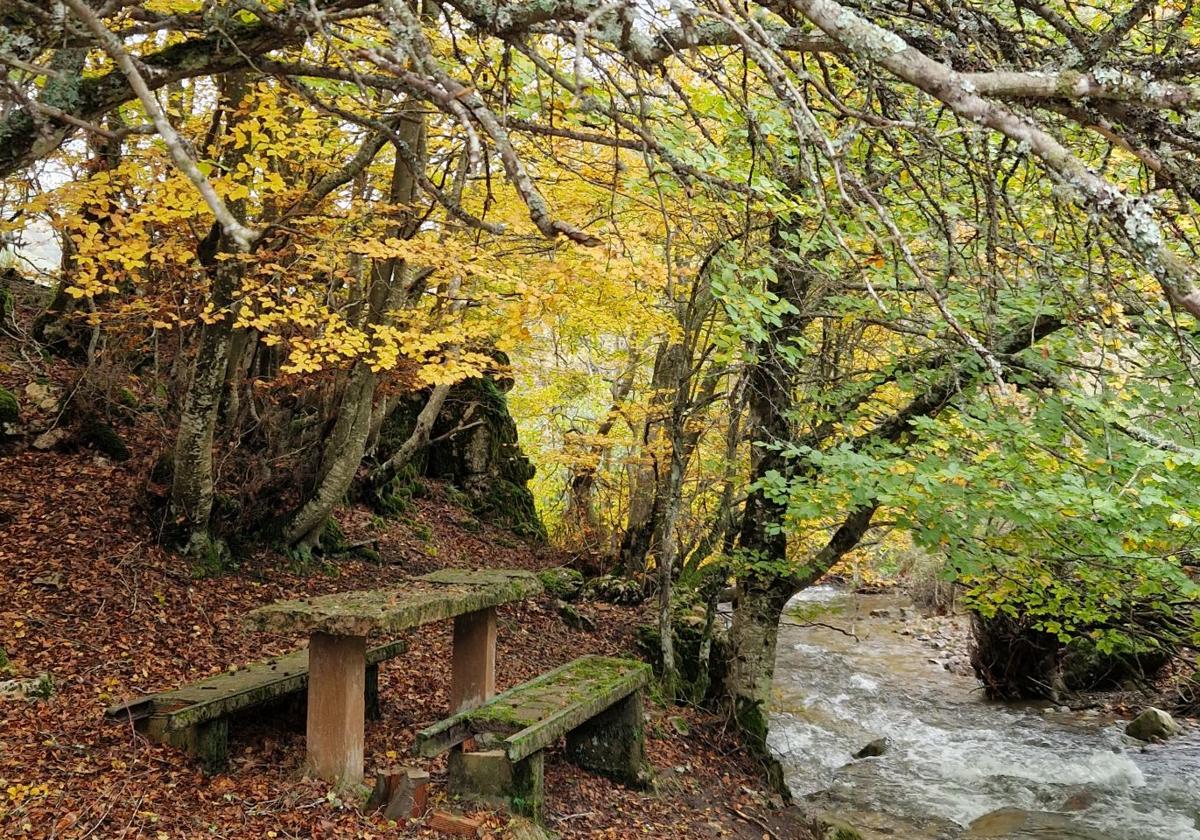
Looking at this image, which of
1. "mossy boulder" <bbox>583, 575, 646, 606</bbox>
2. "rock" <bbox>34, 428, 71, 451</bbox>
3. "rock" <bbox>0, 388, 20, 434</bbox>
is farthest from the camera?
"mossy boulder" <bbox>583, 575, 646, 606</bbox>

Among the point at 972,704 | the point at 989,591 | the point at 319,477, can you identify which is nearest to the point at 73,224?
the point at 319,477

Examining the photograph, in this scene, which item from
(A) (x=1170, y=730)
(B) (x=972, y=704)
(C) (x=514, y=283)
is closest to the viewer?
(C) (x=514, y=283)

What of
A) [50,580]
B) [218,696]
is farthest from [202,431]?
[218,696]

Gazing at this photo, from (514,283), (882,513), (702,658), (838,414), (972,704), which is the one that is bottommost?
(972,704)

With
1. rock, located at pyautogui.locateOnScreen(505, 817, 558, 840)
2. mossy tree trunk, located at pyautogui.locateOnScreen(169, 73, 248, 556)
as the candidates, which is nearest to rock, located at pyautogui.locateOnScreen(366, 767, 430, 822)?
rock, located at pyautogui.locateOnScreen(505, 817, 558, 840)

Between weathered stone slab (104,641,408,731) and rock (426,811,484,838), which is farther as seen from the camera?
weathered stone slab (104,641,408,731)

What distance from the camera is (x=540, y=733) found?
4.82 m

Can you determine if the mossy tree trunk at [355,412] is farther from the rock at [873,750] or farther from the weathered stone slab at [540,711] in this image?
the rock at [873,750]

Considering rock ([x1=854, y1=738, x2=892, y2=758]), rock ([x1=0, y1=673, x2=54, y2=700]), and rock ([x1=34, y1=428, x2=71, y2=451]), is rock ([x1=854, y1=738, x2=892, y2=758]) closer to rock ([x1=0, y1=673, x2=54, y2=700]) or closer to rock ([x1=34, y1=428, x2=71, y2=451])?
rock ([x1=0, y1=673, x2=54, y2=700])

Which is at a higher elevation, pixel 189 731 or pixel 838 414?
pixel 838 414

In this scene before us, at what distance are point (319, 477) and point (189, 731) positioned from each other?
4.67 meters

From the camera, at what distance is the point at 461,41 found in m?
6.93

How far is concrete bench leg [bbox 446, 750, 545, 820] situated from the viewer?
182 inches

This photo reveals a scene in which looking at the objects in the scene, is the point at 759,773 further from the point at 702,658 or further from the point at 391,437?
the point at 391,437
